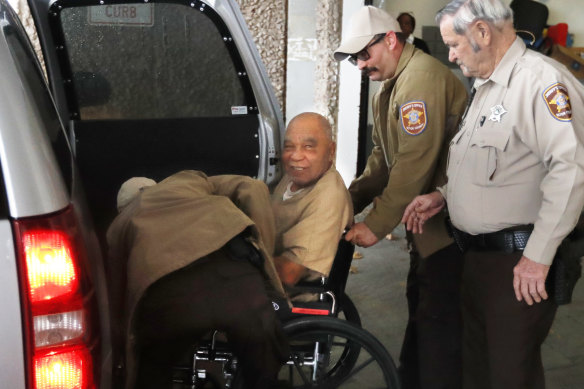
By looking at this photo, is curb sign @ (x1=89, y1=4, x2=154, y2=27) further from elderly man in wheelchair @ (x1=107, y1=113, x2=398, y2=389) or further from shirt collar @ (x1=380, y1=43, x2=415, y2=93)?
shirt collar @ (x1=380, y1=43, x2=415, y2=93)

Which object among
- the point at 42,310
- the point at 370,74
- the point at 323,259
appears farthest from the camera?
the point at 370,74

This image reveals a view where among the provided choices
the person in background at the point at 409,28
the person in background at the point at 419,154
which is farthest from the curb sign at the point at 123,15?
the person in background at the point at 409,28

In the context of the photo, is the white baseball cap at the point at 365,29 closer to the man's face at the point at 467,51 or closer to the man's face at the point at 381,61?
the man's face at the point at 381,61

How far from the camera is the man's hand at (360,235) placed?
288cm

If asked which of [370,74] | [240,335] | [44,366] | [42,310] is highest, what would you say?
[370,74]

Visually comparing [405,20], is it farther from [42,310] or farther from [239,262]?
[42,310]

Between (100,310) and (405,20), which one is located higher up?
(405,20)

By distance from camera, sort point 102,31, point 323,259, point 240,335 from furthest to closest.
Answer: point 102,31 < point 323,259 < point 240,335

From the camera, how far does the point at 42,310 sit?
5.16 ft

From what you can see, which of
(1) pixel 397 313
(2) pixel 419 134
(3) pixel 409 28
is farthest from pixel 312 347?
(3) pixel 409 28

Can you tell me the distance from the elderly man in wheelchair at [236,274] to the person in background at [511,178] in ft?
1.59

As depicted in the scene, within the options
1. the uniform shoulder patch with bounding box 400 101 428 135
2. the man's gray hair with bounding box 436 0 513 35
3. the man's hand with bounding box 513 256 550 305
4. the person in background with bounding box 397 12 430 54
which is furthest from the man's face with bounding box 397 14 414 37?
the man's hand with bounding box 513 256 550 305

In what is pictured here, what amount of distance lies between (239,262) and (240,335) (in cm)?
25

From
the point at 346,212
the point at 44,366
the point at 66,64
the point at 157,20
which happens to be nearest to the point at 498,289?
the point at 346,212
